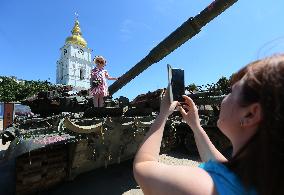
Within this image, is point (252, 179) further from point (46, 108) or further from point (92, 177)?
point (46, 108)

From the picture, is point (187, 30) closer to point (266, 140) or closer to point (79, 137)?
point (79, 137)

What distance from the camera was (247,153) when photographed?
100 centimetres

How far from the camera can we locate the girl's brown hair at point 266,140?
933 mm

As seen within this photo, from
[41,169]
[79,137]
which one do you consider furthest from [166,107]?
[41,169]

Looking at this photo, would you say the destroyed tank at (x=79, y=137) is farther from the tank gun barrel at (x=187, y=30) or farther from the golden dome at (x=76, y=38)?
the golden dome at (x=76, y=38)

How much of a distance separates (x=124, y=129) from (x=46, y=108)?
3645 mm

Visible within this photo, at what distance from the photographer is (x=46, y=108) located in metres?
8.77

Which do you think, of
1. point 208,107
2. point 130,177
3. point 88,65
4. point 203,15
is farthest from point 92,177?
point 88,65

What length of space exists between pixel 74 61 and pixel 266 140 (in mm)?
68199

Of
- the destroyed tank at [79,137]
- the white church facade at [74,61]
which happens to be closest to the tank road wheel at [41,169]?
the destroyed tank at [79,137]

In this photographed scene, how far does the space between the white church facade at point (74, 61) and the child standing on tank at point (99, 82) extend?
5756cm

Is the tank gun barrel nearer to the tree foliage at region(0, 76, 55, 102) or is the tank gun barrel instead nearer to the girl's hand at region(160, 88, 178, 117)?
the girl's hand at region(160, 88, 178, 117)

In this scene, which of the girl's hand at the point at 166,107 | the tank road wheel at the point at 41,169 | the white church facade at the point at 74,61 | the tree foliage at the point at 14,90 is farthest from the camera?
the white church facade at the point at 74,61

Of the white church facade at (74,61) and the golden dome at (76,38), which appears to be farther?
the white church facade at (74,61)
